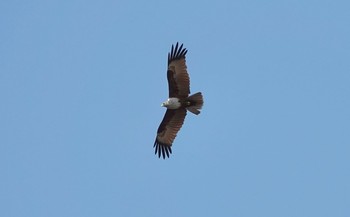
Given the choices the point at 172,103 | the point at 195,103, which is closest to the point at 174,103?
the point at 172,103

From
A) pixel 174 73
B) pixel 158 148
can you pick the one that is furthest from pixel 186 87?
pixel 158 148

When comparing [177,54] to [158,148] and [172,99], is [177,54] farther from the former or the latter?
[158,148]

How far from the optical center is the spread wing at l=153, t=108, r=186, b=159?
29.2 metres

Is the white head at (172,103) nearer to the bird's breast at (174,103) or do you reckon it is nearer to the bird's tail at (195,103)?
the bird's breast at (174,103)

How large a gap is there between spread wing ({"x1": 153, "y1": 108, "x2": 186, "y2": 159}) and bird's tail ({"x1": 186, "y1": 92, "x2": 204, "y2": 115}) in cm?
52

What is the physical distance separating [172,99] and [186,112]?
845mm

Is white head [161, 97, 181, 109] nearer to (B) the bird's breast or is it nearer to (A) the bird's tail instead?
(B) the bird's breast

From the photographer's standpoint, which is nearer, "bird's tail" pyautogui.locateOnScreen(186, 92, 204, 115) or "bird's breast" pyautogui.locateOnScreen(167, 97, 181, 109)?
"bird's tail" pyautogui.locateOnScreen(186, 92, 204, 115)

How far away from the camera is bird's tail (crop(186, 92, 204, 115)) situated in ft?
92.7

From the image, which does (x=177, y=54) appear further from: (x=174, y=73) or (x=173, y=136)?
(x=173, y=136)

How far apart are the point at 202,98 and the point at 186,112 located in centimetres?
113

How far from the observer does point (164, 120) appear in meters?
29.5

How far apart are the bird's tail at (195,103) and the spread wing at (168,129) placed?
0.52 m

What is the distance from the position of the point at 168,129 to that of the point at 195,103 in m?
1.74
